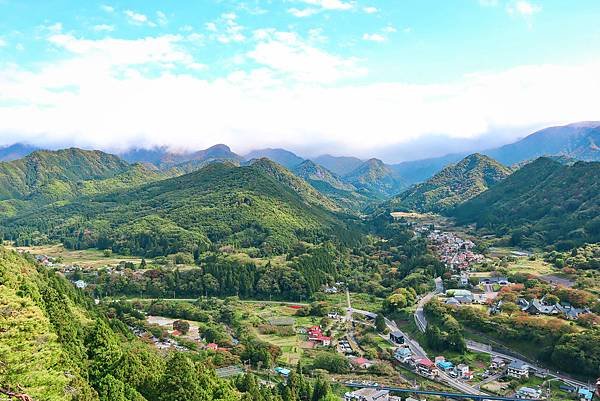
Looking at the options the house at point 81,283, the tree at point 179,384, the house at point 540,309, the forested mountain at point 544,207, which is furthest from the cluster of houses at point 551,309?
the house at point 81,283

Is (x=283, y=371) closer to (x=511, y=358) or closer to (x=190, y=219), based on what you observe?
(x=511, y=358)

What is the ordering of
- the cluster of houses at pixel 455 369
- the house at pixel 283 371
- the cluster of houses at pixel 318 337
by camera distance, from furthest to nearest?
the cluster of houses at pixel 318 337 → the cluster of houses at pixel 455 369 → the house at pixel 283 371

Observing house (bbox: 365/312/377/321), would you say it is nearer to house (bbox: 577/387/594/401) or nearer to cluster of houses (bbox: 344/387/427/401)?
cluster of houses (bbox: 344/387/427/401)

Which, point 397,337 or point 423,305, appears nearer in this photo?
point 397,337

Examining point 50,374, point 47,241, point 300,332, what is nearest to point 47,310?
point 50,374

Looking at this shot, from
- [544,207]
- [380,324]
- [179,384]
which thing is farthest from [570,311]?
[544,207]

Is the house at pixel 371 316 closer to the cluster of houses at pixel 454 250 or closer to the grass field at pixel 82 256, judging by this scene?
the cluster of houses at pixel 454 250
